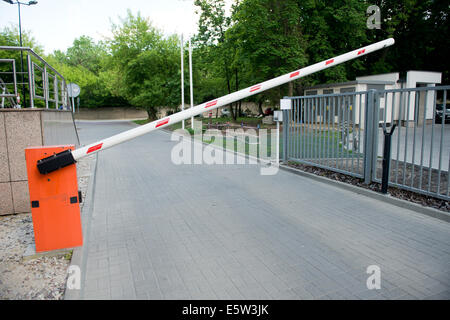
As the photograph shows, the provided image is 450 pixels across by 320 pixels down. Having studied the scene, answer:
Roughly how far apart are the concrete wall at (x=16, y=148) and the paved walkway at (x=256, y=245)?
1312mm

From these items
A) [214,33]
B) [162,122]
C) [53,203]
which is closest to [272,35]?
[214,33]

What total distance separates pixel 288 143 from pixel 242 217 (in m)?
5.23

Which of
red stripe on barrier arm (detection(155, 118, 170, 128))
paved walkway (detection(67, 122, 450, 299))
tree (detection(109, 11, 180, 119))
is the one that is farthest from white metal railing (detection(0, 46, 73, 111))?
tree (detection(109, 11, 180, 119))

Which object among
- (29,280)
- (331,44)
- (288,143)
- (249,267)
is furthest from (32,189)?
(331,44)

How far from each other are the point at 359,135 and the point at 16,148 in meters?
7.13

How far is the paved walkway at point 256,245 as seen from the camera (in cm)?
346

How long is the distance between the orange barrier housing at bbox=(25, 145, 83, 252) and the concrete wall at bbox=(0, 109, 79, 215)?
2171 millimetres

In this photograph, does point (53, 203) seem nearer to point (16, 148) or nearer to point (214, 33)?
point (16, 148)

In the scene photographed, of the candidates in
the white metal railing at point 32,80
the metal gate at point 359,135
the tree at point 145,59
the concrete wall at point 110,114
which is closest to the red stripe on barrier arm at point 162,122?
the white metal railing at point 32,80

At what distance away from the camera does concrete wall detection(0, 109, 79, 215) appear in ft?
18.9

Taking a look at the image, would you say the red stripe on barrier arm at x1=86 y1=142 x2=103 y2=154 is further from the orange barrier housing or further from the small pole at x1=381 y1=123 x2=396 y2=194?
the small pole at x1=381 y1=123 x2=396 y2=194

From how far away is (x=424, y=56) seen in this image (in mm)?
32906

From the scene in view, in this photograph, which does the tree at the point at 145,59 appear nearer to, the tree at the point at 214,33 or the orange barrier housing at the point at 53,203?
the tree at the point at 214,33
